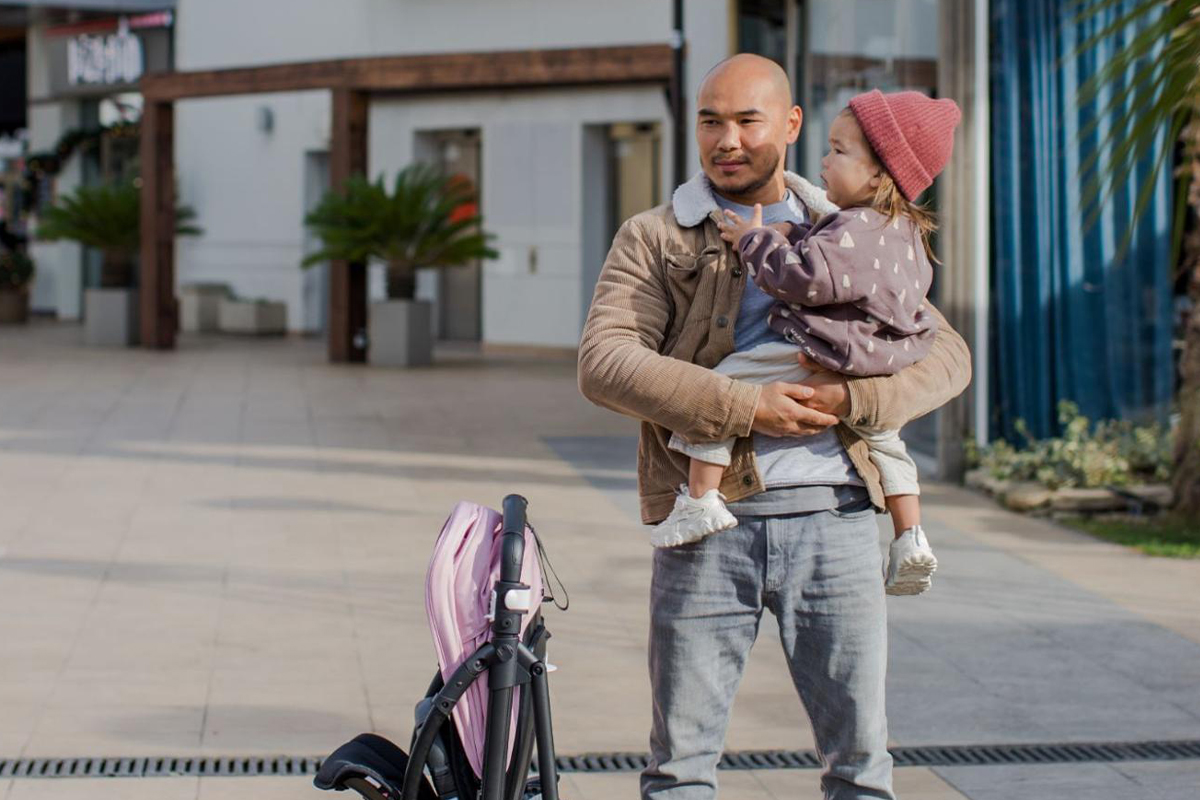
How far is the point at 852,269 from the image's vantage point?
297 cm

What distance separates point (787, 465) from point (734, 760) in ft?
6.30

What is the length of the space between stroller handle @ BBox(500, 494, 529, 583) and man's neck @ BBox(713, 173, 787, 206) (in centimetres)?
65

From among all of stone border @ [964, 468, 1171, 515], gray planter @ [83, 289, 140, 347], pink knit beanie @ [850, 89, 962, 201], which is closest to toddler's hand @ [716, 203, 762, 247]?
pink knit beanie @ [850, 89, 962, 201]

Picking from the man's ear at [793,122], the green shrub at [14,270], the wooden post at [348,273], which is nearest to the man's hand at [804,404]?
the man's ear at [793,122]

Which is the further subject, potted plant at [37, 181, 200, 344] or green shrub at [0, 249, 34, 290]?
green shrub at [0, 249, 34, 290]

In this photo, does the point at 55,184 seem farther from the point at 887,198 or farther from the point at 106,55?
the point at 887,198

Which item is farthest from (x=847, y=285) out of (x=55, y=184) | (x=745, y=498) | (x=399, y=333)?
(x=55, y=184)

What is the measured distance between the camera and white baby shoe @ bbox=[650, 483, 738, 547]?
3.06 metres

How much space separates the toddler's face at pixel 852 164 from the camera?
10.0 ft

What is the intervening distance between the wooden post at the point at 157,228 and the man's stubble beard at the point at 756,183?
61.9ft

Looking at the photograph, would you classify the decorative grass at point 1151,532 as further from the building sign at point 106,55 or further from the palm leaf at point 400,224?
the building sign at point 106,55

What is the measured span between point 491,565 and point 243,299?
23149 mm

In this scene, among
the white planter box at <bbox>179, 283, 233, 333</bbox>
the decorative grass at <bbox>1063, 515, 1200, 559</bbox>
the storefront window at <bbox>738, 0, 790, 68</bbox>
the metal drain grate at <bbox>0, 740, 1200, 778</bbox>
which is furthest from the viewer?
the white planter box at <bbox>179, 283, 233, 333</bbox>

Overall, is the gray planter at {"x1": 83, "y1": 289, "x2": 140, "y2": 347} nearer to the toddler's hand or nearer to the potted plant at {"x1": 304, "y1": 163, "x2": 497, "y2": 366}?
the potted plant at {"x1": 304, "y1": 163, "x2": 497, "y2": 366}
